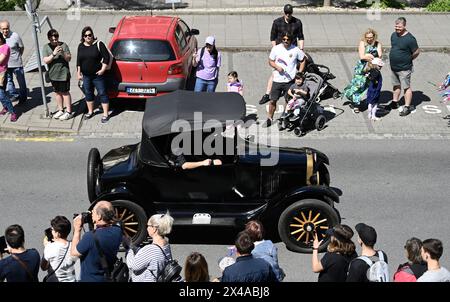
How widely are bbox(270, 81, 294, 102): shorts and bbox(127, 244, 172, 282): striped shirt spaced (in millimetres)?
7336

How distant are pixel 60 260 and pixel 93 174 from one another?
2696 millimetres

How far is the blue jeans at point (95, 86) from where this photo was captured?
50.6ft

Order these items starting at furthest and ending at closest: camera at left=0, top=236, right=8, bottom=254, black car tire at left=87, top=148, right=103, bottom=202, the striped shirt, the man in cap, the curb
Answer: the curb, the man in cap, black car tire at left=87, top=148, right=103, bottom=202, the striped shirt, camera at left=0, top=236, right=8, bottom=254

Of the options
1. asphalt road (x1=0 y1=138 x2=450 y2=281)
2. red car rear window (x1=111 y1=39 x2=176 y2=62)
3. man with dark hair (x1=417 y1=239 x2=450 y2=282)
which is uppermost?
red car rear window (x1=111 y1=39 x2=176 y2=62)

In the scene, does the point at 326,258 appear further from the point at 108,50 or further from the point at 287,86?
the point at 108,50

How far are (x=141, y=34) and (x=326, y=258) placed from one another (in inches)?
333

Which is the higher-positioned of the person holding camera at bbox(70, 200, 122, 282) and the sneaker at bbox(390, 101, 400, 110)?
the person holding camera at bbox(70, 200, 122, 282)

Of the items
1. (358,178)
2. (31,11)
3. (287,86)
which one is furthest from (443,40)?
(31,11)

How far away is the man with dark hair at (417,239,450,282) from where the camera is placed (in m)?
8.23

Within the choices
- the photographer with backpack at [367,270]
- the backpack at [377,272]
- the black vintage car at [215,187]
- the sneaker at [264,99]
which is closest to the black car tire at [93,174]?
the black vintage car at [215,187]

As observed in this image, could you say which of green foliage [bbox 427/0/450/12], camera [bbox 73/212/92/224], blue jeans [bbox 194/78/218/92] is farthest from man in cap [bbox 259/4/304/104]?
camera [bbox 73/212/92/224]

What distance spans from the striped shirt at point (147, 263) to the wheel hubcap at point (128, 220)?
7.38 feet

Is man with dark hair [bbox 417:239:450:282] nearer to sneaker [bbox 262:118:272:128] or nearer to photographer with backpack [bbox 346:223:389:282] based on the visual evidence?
photographer with backpack [bbox 346:223:389:282]

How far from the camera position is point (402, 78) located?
16078 millimetres
